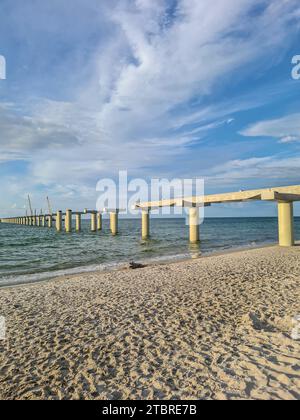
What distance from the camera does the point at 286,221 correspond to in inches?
756

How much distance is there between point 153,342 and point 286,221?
1739cm

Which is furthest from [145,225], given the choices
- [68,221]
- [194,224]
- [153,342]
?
[153,342]

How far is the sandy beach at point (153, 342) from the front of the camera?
3577 mm

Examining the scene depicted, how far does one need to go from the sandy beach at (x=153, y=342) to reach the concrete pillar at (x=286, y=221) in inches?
446

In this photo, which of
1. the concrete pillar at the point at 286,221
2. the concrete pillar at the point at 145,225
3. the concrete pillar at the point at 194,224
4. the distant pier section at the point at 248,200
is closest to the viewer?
the distant pier section at the point at 248,200

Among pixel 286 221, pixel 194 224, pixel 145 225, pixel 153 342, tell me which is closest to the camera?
pixel 153 342

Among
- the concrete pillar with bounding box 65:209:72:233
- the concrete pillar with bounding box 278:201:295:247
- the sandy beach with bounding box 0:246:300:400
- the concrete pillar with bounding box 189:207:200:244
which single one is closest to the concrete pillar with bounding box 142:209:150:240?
the concrete pillar with bounding box 189:207:200:244

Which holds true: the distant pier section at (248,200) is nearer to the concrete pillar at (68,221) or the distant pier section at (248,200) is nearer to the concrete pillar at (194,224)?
the concrete pillar at (194,224)

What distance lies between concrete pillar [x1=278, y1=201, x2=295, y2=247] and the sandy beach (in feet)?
37.1

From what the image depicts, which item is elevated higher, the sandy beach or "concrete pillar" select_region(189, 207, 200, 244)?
"concrete pillar" select_region(189, 207, 200, 244)

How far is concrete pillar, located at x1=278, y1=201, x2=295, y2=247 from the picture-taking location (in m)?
19.0

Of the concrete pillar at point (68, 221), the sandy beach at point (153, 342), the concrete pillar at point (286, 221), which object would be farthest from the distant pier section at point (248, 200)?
the concrete pillar at point (68, 221)

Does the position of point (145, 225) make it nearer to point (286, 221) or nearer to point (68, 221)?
point (286, 221)

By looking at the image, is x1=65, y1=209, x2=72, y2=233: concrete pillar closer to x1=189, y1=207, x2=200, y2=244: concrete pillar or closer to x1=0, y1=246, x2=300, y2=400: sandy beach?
x1=189, y1=207, x2=200, y2=244: concrete pillar
